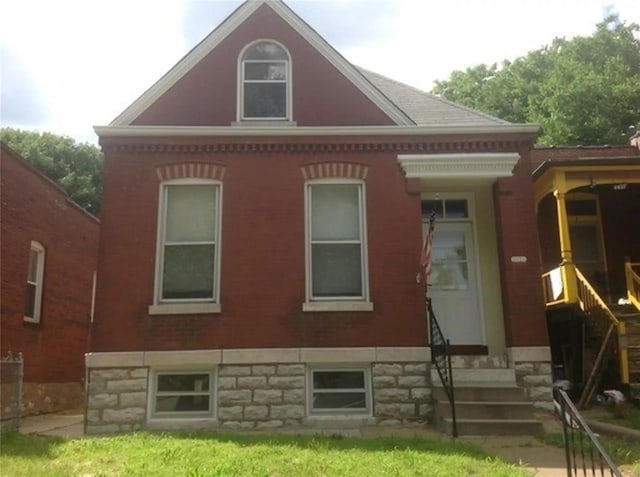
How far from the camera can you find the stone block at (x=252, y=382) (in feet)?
30.2

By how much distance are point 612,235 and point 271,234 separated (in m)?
8.55

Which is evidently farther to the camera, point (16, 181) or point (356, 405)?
point (16, 181)

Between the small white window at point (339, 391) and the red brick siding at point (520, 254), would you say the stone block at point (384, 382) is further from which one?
the red brick siding at point (520, 254)

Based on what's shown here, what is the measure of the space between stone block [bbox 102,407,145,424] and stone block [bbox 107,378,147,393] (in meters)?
0.29

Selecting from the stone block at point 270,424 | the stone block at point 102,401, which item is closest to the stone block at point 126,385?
the stone block at point 102,401

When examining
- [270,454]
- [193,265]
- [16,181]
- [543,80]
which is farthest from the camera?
[543,80]

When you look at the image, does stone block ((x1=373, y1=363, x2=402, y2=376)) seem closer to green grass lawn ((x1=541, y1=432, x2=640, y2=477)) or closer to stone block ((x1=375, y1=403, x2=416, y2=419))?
stone block ((x1=375, y1=403, x2=416, y2=419))

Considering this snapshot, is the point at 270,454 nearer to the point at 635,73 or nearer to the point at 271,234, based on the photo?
the point at 271,234

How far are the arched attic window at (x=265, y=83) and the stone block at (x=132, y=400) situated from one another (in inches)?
194

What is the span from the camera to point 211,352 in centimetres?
930

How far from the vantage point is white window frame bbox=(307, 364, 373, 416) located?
9234 mm

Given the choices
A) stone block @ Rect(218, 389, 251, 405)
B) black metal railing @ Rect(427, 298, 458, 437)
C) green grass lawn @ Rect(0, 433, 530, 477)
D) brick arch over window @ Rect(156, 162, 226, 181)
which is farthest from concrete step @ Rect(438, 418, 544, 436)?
brick arch over window @ Rect(156, 162, 226, 181)

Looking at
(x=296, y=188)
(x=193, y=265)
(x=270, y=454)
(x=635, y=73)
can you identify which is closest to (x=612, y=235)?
(x=296, y=188)

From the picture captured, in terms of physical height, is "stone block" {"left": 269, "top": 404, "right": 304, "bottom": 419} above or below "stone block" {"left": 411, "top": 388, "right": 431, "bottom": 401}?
below
